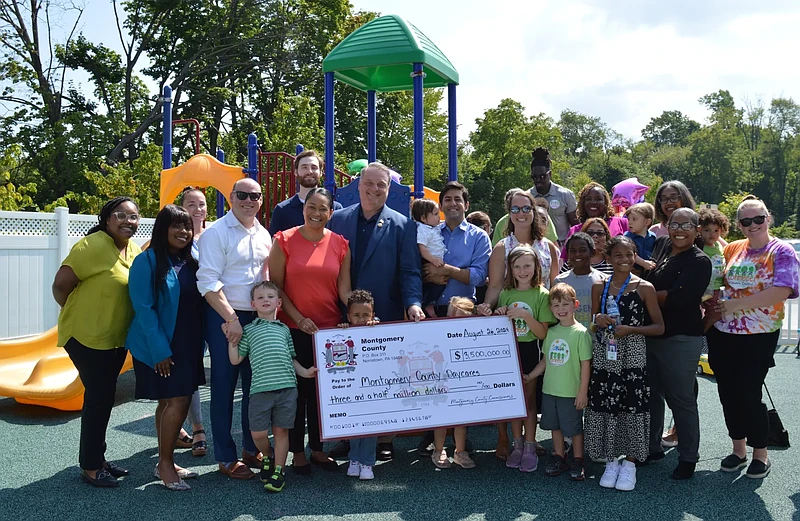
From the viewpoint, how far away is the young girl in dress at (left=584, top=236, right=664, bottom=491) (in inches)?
166

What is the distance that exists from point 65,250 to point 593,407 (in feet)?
27.5

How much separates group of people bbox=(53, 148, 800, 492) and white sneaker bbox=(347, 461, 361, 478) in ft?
0.05

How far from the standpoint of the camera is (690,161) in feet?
238

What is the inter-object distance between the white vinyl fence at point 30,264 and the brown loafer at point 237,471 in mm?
6227

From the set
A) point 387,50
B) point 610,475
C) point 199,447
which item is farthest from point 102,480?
point 387,50

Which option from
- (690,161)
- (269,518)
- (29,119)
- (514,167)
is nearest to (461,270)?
(269,518)

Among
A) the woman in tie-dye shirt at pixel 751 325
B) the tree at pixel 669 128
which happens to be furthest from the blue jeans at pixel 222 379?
the tree at pixel 669 128

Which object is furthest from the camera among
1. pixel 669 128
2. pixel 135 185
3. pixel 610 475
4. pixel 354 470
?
pixel 669 128

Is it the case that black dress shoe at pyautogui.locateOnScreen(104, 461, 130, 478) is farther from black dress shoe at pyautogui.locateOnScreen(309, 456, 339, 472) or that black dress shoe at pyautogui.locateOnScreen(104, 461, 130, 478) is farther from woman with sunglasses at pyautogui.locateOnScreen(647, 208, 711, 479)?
woman with sunglasses at pyautogui.locateOnScreen(647, 208, 711, 479)

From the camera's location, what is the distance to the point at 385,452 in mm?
4773

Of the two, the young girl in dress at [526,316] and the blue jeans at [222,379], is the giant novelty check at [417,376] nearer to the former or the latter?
the young girl in dress at [526,316]

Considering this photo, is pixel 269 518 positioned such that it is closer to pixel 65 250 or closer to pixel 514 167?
pixel 65 250

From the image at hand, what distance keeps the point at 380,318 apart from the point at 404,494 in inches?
47.5

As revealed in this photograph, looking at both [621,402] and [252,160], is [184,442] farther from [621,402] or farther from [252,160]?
[252,160]
